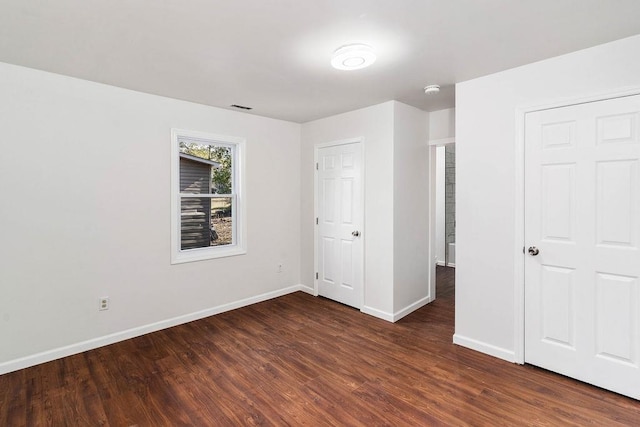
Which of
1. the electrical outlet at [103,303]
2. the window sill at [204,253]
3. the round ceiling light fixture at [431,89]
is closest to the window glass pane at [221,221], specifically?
the window sill at [204,253]

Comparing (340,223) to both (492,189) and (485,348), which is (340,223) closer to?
(492,189)

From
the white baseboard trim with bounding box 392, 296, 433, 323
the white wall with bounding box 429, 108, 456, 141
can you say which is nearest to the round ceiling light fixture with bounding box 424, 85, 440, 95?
the white wall with bounding box 429, 108, 456, 141

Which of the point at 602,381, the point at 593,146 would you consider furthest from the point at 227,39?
the point at 602,381

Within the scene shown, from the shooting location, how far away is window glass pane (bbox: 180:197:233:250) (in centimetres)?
384

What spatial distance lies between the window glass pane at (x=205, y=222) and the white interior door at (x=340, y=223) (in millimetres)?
1240

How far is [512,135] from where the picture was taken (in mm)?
2725

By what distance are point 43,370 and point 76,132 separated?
202cm

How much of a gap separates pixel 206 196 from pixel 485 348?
3326mm

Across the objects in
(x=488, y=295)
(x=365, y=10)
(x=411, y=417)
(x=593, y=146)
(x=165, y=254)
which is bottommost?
(x=411, y=417)

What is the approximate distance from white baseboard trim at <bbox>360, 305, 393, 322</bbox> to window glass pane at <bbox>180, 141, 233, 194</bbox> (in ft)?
7.30

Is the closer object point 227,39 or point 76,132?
point 227,39

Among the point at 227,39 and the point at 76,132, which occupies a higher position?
the point at 227,39

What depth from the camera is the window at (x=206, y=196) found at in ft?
11.9

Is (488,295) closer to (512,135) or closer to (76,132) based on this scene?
(512,135)
